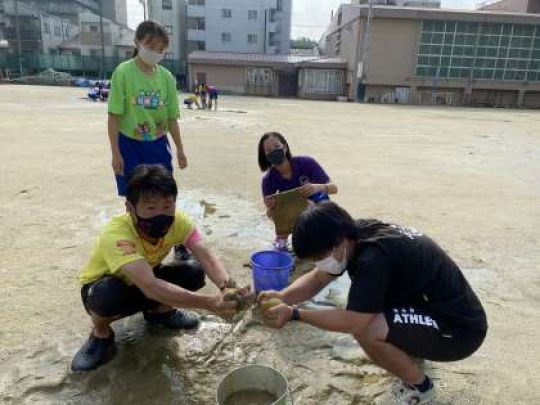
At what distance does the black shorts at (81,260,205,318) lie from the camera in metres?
2.31

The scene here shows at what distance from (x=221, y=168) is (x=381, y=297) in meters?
5.78

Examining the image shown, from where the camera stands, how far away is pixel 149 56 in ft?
10.8

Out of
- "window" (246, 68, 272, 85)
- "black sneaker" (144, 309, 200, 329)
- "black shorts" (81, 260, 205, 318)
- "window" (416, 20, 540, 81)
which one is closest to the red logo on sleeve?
"black shorts" (81, 260, 205, 318)

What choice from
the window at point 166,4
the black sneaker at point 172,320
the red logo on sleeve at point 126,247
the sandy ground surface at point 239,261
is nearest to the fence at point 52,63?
the window at point 166,4

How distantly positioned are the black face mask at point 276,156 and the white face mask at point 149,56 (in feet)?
3.72

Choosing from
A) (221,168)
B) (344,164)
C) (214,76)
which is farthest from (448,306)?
(214,76)

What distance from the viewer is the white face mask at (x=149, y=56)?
129 inches

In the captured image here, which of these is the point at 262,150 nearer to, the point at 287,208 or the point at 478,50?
the point at 287,208

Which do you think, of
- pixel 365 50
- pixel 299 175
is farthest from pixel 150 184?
pixel 365 50

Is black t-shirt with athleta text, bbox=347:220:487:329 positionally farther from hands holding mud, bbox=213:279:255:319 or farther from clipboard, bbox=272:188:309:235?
clipboard, bbox=272:188:309:235

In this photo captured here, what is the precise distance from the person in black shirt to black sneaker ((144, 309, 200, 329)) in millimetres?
869

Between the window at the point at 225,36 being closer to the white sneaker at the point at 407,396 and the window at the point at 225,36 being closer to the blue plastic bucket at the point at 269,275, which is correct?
the blue plastic bucket at the point at 269,275

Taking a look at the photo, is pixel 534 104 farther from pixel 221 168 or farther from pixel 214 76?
pixel 221 168

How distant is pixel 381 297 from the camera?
1905 mm
